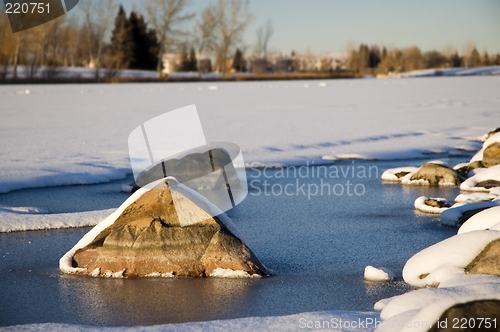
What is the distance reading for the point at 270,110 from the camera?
19.0 metres

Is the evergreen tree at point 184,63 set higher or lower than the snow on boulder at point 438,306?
higher

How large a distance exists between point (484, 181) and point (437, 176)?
2.36ft

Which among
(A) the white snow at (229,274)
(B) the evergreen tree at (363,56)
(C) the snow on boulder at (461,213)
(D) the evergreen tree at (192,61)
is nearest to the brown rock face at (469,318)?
(A) the white snow at (229,274)

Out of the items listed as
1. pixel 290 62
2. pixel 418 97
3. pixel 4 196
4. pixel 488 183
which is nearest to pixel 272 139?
pixel 488 183

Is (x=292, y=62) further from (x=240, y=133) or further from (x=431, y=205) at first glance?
(x=431, y=205)

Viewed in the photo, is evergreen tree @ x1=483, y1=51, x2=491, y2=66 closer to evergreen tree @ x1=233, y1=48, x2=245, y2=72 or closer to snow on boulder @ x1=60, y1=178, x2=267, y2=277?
evergreen tree @ x1=233, y1=48, x2=245, y2=72

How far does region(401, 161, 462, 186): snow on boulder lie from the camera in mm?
7844

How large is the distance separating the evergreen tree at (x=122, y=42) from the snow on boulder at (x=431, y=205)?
4552 centimetres

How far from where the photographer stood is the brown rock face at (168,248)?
390cm

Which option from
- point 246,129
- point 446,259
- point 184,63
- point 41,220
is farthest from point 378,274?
point 184,63

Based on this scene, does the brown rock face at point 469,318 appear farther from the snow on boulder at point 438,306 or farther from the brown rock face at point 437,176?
the brown rock face at point 437,176

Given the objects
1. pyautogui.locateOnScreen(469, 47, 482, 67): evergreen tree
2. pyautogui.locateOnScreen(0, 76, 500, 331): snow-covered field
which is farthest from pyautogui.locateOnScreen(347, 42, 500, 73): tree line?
pyautogui.locateOnScreen(0, 76, 500, 331): snow-covered field

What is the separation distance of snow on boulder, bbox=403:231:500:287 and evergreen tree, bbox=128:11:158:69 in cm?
5205

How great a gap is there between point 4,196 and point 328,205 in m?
4.30
